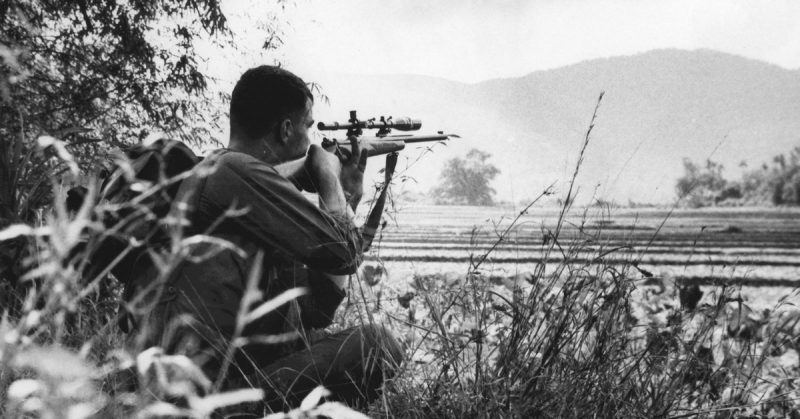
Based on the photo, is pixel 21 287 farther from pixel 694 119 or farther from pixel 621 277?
pixel 694 119

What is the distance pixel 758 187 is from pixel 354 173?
44.9 metres

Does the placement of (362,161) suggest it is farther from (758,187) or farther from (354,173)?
(758,187)

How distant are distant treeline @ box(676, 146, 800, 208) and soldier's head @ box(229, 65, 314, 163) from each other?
34775mm

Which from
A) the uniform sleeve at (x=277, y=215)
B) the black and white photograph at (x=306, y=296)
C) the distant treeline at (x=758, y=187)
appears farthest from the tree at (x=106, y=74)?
the distant treeline at (x=758, y=187)

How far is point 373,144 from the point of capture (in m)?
2.63

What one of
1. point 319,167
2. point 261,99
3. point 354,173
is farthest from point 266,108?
point 354,173

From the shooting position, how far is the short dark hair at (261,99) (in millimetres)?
1827

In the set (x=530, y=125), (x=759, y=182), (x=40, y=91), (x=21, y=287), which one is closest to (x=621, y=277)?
(x=21, y=287)

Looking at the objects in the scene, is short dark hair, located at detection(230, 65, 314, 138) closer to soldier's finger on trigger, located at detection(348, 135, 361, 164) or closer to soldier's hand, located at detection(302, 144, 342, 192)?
soldier's hand, located at detection(302, 144, 342, 192)

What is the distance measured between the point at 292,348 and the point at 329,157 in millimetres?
730

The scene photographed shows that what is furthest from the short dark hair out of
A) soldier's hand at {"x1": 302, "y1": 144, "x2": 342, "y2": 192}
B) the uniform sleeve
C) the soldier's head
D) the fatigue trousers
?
the fatigue trousers

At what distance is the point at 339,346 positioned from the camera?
1700mm

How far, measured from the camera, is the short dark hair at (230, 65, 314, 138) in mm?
1827

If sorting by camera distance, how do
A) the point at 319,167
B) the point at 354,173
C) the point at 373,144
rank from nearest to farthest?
the point at 319,167, the point at 354,173, the point at 373,144
